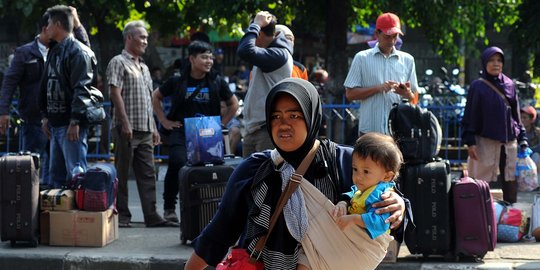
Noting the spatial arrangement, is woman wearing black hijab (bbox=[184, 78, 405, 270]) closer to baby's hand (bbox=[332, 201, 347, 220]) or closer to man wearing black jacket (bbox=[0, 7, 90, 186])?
baby's hand (bbox=[332, 201, 347, 220])

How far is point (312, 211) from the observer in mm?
3973

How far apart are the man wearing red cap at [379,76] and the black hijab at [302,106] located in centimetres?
419

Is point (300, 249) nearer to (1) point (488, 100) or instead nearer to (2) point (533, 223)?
(2) point (533, 223)

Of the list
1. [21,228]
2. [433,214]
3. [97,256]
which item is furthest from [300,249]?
[21,228]

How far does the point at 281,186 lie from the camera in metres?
4.04

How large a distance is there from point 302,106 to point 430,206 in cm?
400

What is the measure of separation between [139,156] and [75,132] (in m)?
1.17

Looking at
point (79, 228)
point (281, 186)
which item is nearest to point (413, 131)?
point (79, 228)

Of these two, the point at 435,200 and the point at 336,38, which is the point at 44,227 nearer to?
the point at 435,200

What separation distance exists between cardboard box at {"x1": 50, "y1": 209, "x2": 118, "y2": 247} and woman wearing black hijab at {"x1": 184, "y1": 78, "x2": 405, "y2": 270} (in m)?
4.27

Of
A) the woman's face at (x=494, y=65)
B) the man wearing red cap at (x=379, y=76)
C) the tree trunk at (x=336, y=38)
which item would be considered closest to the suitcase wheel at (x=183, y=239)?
the man wearing red cap at (x=379, y=76)

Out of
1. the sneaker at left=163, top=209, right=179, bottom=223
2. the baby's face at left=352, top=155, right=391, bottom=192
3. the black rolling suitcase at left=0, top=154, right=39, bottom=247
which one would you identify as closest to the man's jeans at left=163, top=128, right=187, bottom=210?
the sneaker at left=163, top=209, right=179, bottom=223

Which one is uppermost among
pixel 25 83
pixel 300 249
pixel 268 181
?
pixel 25 83

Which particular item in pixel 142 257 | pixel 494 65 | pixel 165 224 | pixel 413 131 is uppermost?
pixel 494 65
